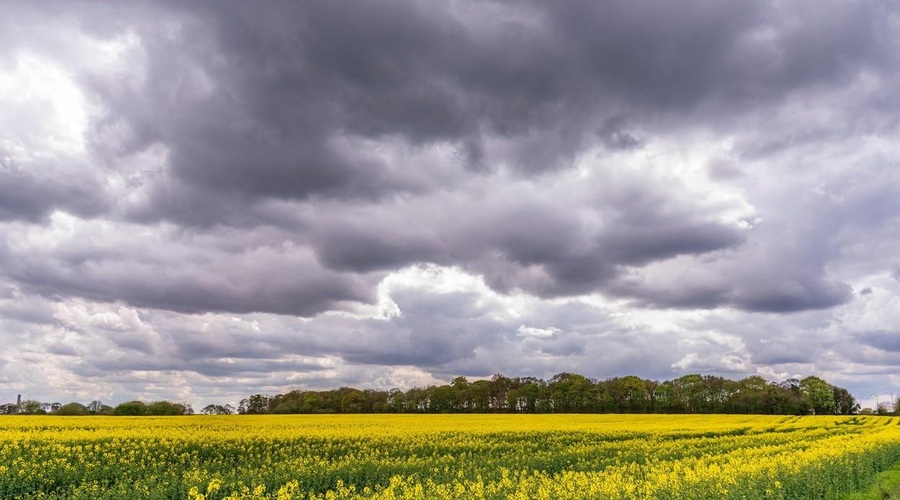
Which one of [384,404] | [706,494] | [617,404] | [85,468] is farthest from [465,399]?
[706,494]

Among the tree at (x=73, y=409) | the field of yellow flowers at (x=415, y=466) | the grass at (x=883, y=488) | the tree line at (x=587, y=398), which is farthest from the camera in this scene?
the tree line at (x=587, y=398)

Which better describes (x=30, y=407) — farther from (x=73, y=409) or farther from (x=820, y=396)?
(x=820, y=396)

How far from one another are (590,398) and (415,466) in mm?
108746

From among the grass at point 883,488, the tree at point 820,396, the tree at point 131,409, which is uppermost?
the grass at point 883,488

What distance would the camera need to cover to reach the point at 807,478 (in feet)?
61.2

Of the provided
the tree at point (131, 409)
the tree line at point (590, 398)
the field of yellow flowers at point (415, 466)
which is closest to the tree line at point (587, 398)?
the tree line at point (590, 398)

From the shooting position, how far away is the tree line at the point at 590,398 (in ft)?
392

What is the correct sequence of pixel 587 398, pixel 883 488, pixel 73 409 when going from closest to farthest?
1. pixel 883 488
2. pixel 73 409
3. pixel 587 398

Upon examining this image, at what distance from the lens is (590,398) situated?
12575 cm

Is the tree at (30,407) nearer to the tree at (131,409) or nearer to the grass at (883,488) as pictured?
the tree at (131,409)

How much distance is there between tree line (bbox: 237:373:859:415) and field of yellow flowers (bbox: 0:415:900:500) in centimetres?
8099

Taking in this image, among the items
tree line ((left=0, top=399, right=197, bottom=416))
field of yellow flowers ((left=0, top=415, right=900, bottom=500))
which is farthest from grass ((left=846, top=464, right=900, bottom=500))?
tree line ((left=0, top=399, right=197, bottom=416))

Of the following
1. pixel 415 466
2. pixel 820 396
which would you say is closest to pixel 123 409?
pixel 415 466

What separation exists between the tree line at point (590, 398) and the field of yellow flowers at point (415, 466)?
80993 millimetres
